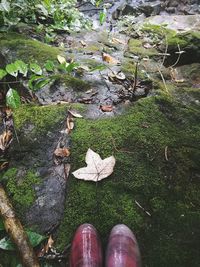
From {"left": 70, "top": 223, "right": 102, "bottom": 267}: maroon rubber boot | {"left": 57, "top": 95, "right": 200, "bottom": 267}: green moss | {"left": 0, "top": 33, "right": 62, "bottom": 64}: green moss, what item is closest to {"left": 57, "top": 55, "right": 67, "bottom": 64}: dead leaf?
{"left": 0, "top": 33, "right": 62, "bottom": 64}: green moss

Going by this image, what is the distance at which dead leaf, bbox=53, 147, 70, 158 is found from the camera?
2.32m

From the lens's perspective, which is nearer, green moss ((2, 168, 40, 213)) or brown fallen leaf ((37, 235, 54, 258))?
brown fallen leaf ((37, 235, 54, 258))

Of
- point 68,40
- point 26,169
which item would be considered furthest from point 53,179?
point 68,40

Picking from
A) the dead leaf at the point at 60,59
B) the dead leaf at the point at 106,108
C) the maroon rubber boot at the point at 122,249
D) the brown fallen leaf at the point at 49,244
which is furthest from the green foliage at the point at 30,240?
the dead leaf at the point at 60,59

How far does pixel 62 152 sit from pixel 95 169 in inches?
13.0

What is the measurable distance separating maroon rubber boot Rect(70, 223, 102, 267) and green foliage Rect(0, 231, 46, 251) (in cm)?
23

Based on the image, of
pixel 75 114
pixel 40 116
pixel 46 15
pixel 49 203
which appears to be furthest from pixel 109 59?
pixel 49 203

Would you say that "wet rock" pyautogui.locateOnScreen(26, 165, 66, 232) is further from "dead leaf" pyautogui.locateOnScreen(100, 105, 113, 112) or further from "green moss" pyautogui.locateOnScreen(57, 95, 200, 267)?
"dead leaf" pyautogui.locateOnScreen(100, 105, 113, 112)

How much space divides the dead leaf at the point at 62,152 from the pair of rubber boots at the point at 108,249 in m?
0.60

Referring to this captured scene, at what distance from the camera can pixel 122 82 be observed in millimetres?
3141

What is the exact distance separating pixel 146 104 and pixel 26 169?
124 centimetres

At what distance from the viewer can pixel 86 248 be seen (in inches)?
72.9

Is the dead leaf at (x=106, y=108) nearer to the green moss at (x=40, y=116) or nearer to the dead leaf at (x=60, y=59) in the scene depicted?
the green moss at (x=40, y=116)

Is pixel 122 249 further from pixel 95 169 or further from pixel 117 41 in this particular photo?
pixel 117 41
